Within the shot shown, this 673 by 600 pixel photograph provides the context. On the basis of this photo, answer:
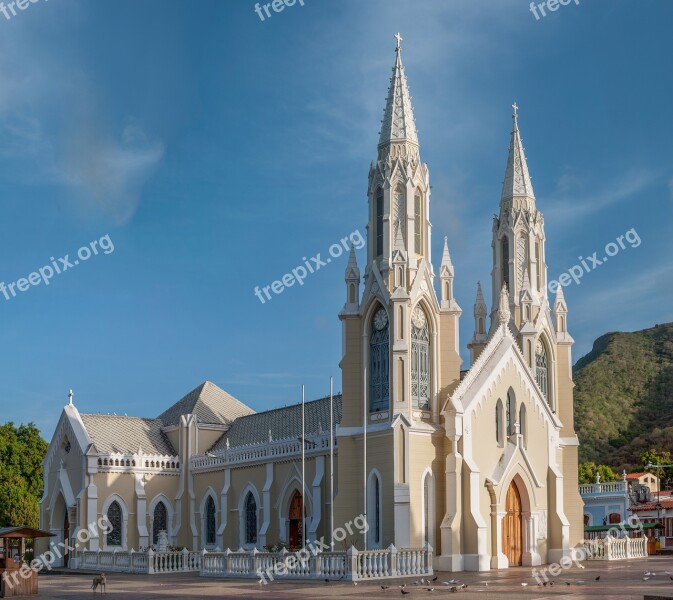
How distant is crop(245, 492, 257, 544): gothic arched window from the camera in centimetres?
4962

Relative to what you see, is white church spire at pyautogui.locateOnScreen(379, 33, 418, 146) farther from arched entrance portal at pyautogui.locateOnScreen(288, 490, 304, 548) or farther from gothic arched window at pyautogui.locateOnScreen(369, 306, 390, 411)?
arched entrance portal at pyautogui.locateOnScreen(288, 490, 304, 548)

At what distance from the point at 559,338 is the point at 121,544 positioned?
25278 mm

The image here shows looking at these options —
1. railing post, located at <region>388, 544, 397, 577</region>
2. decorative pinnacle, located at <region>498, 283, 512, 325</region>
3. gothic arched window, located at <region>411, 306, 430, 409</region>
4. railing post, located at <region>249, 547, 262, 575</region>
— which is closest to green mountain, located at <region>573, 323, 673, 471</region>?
decorative pinnacle, located at <region>498, 283, 512, 325</region>

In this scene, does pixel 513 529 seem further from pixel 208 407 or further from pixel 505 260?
pixel 208 407

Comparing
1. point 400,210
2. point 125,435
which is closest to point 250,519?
point 125,435

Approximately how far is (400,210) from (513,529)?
1445 centimetres

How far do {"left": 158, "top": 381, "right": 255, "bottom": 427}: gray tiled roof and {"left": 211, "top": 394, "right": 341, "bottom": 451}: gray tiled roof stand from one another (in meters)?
1.52

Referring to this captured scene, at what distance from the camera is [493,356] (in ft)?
141

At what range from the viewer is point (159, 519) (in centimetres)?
5466

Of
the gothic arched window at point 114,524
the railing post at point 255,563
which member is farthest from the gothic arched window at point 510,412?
the gothic arched window at point 114,524

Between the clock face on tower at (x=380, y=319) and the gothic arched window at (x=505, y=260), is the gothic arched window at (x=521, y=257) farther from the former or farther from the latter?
the clock face on tower at (x=380, y=319)

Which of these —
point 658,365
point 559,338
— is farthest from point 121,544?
point 658,365

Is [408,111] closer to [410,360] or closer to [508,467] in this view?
[410,360]

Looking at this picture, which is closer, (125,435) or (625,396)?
(125,435)
